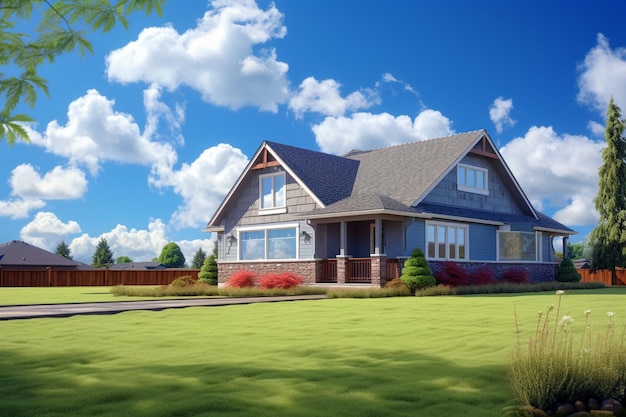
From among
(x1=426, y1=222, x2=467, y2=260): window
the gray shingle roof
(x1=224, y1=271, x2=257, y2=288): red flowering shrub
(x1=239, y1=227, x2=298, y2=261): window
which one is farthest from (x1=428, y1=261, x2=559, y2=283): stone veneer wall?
(x1=224, y1=271, x2=257, y2=288): red flowering shrub

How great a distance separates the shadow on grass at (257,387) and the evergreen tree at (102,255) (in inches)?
3368

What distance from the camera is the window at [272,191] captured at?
2972 cm

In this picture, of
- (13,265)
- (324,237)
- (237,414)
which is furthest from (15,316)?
(13,265)

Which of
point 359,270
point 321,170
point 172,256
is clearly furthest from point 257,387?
point 172,256

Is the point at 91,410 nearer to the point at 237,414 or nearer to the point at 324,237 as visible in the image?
the point at 237,414

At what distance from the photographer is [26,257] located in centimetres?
5825

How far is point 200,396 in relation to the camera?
6387mm

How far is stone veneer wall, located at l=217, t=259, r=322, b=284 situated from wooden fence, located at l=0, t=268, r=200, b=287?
15.6 metres

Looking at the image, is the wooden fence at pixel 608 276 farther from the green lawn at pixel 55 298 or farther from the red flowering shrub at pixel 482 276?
the green lawn at pixel 55 298

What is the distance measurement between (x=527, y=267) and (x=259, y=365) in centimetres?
2755

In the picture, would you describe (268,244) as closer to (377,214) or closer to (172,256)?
(377,214)

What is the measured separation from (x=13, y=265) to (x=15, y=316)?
4737cm

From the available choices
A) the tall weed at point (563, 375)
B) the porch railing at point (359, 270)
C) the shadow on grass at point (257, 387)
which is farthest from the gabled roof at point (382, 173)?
the tall weed at point (563, 375)

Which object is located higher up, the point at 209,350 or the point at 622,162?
the point at 622,162
